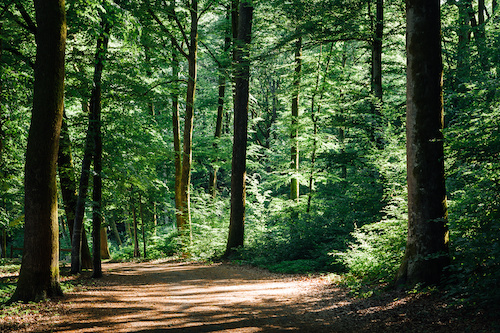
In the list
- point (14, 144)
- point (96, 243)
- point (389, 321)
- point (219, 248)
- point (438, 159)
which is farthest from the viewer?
point (219, 248)

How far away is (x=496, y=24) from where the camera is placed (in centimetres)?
1306

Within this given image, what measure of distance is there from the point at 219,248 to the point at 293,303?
8746 millimetres

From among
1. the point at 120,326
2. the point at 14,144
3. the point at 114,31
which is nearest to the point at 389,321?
the point at 120,326

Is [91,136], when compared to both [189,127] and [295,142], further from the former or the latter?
[295,142]

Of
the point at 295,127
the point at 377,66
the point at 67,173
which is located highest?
the point at 377,66

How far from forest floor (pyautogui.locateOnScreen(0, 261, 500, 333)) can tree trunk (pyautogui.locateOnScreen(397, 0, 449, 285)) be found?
59 centimetres

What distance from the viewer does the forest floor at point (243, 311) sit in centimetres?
496

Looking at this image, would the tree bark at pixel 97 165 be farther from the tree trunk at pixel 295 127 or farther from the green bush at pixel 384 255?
the tree trunk at pixel 295 127

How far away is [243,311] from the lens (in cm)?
634

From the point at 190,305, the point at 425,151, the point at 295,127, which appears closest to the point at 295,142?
the point at 295,127

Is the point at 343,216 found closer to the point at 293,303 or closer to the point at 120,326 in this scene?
the point at 293,303

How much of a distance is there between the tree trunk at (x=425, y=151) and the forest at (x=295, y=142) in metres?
0.02

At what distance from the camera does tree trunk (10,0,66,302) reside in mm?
6539

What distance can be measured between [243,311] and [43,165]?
4.43 metres
